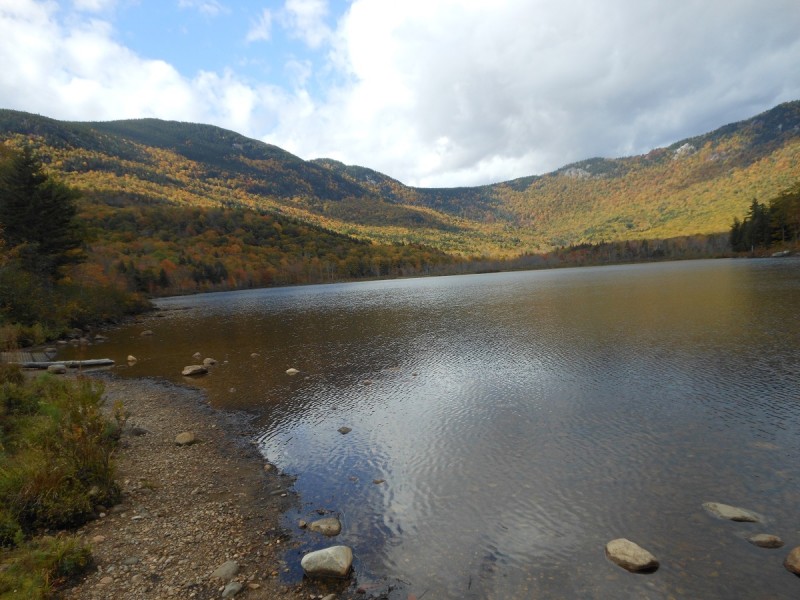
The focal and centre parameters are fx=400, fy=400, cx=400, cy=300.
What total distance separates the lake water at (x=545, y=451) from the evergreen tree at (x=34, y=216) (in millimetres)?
24755

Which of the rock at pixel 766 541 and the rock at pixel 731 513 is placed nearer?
the rock at pixel 766 541

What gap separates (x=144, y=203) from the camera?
637 feet

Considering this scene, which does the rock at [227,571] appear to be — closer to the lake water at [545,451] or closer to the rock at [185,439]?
the lake water at [545,451]

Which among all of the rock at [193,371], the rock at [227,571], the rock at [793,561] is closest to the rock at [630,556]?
the rock at [793,561]

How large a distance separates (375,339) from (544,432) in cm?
2282

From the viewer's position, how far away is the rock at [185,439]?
14298 mm

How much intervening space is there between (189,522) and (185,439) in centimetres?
605

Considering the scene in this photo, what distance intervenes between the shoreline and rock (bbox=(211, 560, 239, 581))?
0.23 ft

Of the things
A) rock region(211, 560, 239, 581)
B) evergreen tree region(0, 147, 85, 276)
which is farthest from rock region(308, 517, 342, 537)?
evergreen tree region(0, 147, 85, 276)

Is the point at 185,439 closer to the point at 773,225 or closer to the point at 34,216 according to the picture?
the point at 34,216

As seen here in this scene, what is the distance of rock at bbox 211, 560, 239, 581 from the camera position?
7.41 m

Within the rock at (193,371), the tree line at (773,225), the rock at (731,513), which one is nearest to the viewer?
the rock at (731,513)

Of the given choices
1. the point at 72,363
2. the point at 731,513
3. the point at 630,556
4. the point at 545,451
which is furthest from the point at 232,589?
the point at 72,363

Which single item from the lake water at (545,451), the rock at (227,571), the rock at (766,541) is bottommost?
the lake water at (545,451)
